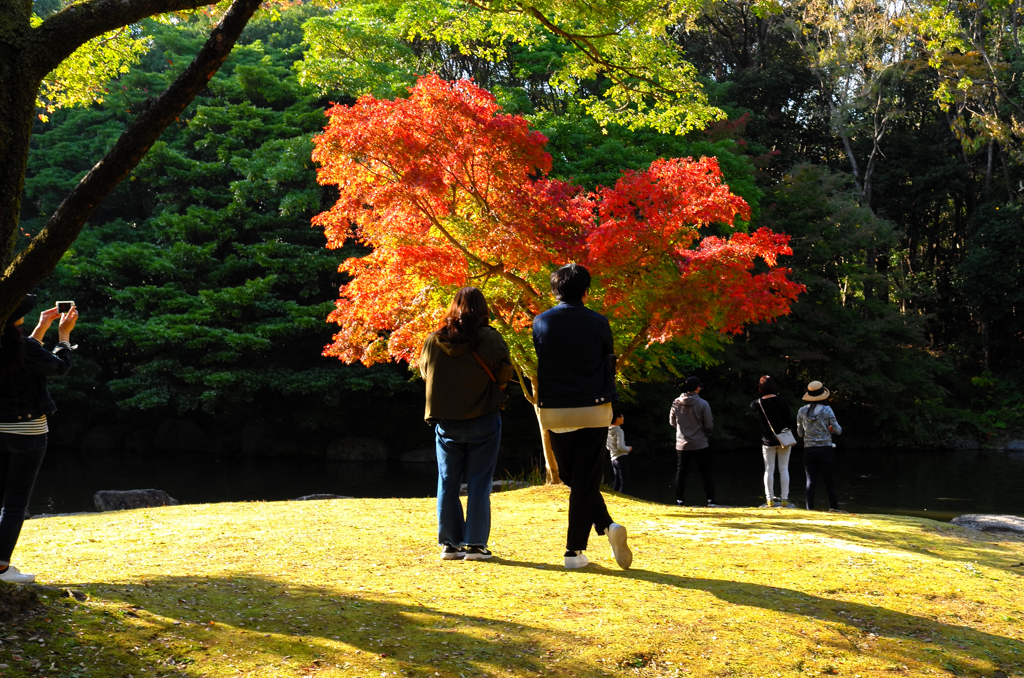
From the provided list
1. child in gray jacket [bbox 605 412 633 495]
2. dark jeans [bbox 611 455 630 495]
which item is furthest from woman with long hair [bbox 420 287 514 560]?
dark jeans [bbox 611 455 630 495]

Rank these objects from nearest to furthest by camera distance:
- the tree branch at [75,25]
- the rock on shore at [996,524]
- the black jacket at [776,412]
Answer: the tree branch at [75,25] → the rock on shore at [996,524] → the black jacket at [776,412]

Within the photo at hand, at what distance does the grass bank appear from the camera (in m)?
3.38

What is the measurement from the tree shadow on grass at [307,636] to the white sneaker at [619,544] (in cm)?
114

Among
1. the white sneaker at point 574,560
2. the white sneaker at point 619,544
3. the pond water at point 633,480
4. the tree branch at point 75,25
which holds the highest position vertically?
the tree branch at point 75,25

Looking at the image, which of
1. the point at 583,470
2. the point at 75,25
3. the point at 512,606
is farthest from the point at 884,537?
the point at 75,25

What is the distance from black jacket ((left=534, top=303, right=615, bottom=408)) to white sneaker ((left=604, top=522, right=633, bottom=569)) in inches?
29.8

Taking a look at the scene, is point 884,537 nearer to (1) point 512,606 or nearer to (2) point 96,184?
(1) point 512,606

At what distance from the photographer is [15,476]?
14.2 feet

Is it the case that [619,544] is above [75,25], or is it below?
below

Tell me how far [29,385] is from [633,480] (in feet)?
56.2

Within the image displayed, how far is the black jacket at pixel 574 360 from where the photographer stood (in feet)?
15.5

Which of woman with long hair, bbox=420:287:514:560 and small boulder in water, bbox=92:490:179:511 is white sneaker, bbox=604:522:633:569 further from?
small boulder in water, bbox=92:490:179:511

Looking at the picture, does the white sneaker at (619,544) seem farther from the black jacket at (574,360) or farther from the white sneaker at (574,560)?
the black jacket at (574,360)

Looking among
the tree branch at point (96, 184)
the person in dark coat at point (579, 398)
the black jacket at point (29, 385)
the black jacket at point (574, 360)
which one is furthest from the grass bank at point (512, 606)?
the tree branch at point (96, 184)
